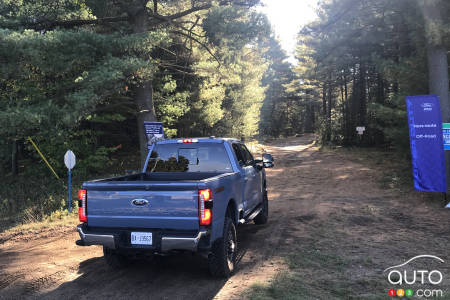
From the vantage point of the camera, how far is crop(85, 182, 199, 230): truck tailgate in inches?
189

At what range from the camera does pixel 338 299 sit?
4.54 m

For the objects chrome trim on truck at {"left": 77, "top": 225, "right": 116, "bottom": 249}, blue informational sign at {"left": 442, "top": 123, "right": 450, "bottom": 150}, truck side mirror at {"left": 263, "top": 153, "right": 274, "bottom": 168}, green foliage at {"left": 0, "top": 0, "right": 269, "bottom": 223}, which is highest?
green foliage at {"left": 0, "top": 0, "right": 269, "bottom": 223}

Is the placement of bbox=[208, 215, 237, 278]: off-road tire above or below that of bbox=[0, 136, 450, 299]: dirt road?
above

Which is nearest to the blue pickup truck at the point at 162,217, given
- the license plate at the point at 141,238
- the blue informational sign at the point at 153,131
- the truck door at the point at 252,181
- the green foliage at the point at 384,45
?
the license plate at the point at 141,238

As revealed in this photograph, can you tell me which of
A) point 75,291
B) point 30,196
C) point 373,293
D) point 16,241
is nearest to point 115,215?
point 75,291

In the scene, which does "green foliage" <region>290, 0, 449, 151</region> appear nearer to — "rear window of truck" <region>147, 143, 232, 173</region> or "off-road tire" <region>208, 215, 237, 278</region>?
"rear window of truck" <region>147, 143, 232, 173</region>

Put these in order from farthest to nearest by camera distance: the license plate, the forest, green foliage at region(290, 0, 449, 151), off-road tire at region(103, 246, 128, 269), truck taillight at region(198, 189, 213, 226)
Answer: green foliage at region(290, 0, 449, 151)
the forest
off-road tire at region(103, 246, 128, 269)
the license plate
truck taillight at region(198, 189, 213, 226)

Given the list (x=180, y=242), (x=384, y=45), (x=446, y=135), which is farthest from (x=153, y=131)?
(x=384, y=45)

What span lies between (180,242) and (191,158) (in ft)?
8.18

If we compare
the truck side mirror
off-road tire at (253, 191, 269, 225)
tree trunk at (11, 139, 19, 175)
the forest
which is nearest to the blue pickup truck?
the truck side mirror

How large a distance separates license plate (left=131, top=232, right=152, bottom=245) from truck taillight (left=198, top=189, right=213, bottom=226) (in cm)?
77

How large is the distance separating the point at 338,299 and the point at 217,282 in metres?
1.68

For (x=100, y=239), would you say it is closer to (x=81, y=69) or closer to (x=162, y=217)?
(x=162, y=217)

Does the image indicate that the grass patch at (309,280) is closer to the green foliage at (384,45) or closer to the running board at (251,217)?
the running board at (251,217)
